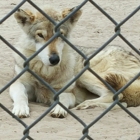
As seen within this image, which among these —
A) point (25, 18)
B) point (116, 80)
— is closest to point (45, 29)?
point (25, 18)

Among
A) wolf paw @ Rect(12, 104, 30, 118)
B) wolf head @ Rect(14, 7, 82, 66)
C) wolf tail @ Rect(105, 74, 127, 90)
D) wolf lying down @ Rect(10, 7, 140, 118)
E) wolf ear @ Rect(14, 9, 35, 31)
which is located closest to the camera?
wolf paw @ Rect(12, 104, 30, 118)

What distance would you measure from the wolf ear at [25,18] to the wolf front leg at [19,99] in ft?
2.10

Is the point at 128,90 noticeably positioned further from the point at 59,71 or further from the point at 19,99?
the point at 19,99

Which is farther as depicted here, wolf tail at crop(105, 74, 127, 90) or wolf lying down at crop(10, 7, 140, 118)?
wolf tail at crop(105, 74, 127, 90)

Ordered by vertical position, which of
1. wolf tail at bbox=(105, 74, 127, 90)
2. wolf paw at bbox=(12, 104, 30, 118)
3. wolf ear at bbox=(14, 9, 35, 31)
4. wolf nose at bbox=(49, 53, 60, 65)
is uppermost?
wolf ear at bbox=(14, 9, 35, 31)

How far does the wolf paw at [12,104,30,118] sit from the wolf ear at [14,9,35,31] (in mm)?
932

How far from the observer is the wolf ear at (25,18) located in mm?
5582

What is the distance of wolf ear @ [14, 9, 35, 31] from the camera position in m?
5.58

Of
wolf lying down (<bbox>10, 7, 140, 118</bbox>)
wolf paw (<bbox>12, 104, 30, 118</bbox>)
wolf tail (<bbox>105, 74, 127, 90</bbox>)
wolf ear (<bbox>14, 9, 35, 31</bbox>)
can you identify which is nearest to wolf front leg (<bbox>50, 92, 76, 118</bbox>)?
wolf lying down (<bbox>10, 7, 140, 118</bbox>)

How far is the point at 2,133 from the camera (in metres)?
4.49

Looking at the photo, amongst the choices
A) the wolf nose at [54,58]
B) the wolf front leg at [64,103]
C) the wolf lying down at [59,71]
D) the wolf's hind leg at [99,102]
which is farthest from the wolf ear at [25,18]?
the wolf's hind leg at [99,102]

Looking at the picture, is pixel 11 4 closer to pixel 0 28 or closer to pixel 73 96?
pixel 0 28

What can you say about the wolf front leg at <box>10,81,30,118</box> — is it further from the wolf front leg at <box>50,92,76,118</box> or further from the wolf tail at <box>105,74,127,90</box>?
the wolf tail at <box>105,74,127,90</box>

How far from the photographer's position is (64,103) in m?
5.73
